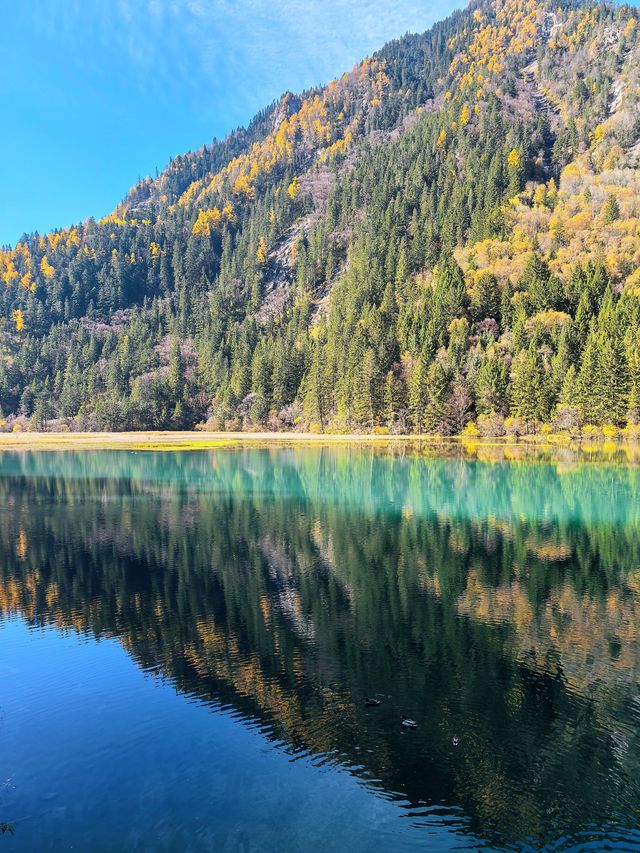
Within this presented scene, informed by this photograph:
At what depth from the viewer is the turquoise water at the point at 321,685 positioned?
10344 mm

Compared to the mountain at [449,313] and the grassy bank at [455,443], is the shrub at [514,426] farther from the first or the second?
the grassy bank at [455,443]

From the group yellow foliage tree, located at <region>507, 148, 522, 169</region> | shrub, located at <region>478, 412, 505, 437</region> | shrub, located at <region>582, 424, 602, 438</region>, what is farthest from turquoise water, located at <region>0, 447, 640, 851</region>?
yellow foliage tree, located at <region>507, 148, 522, 169</region>

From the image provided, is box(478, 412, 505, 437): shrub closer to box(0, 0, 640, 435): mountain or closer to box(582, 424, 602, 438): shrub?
box(0, 0, 640, 435): mountain

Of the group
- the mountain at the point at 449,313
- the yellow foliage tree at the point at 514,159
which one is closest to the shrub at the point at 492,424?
the mountain at the point at 449,313

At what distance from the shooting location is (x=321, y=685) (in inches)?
595

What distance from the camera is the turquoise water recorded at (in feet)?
33.9

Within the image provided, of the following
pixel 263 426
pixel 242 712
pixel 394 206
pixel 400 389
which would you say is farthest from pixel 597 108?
pixel 242 712

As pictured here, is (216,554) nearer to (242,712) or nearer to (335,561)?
(335,561)

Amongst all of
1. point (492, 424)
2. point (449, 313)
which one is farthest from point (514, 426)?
point (449, 313)

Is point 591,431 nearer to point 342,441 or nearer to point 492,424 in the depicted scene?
point 492,424

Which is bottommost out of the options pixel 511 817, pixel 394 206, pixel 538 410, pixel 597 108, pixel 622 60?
pixel 511 817

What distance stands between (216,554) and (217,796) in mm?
18371

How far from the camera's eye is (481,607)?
20.9 metres

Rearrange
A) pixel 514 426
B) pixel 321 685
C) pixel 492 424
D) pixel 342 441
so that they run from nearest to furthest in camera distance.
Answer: pixel 321 685, pixel 492 424, pixel 514 426, pixel 342 441
